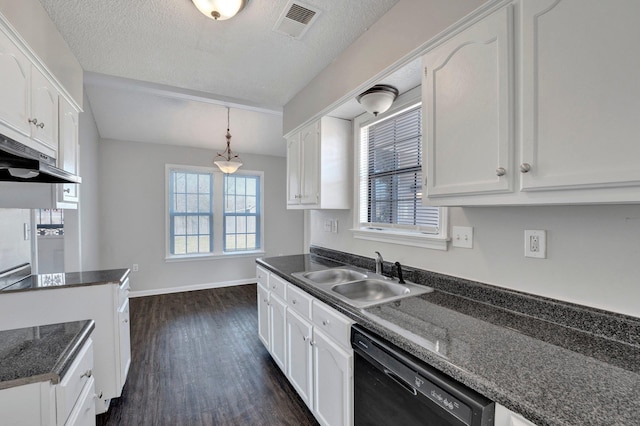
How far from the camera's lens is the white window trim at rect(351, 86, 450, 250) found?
1719mm

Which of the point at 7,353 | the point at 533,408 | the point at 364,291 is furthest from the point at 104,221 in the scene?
the point at 533,408

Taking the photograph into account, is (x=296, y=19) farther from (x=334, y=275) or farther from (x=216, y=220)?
(x=216, y=220)

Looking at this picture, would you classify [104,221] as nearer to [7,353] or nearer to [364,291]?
[7,353]

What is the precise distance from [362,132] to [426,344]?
1.89m

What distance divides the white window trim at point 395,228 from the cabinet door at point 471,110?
41 centimetres

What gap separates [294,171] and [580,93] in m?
2.29

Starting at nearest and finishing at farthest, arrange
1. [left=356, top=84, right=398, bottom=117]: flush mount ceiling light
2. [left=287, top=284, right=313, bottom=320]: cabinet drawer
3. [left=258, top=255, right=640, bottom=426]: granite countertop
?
[left=258, top=255, right=640, bottom=426]: granite countertop → [left=287, top=284, right=313, bottom=320]: cabinet drawer → [left=356, top=84, right=398, bottom=117]: flush mount ceiling light

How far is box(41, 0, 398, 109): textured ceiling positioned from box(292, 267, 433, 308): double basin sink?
1.72 meters

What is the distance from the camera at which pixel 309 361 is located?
5.91 ft

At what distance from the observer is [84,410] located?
1.14 m

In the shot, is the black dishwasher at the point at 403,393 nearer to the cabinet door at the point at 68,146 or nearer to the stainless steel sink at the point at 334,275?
the stainless steel sink at the point at 334,275

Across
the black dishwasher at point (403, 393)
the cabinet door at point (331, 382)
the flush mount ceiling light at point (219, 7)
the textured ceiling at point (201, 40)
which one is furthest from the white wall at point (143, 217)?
the black dishwasher at point (403, 393)

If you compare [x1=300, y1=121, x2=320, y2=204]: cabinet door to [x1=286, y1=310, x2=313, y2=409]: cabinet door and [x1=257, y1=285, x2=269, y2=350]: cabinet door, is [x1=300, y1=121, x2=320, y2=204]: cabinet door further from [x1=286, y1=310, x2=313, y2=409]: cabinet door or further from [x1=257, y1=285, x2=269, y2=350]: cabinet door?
[x1=286, y1=310, x2=313, y2=409]: cabinet door

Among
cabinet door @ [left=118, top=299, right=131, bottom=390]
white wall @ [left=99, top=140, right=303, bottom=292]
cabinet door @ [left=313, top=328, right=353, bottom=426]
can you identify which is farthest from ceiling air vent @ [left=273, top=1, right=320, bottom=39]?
white wall @ [left=99, top=140, right=303, bottom=292]
